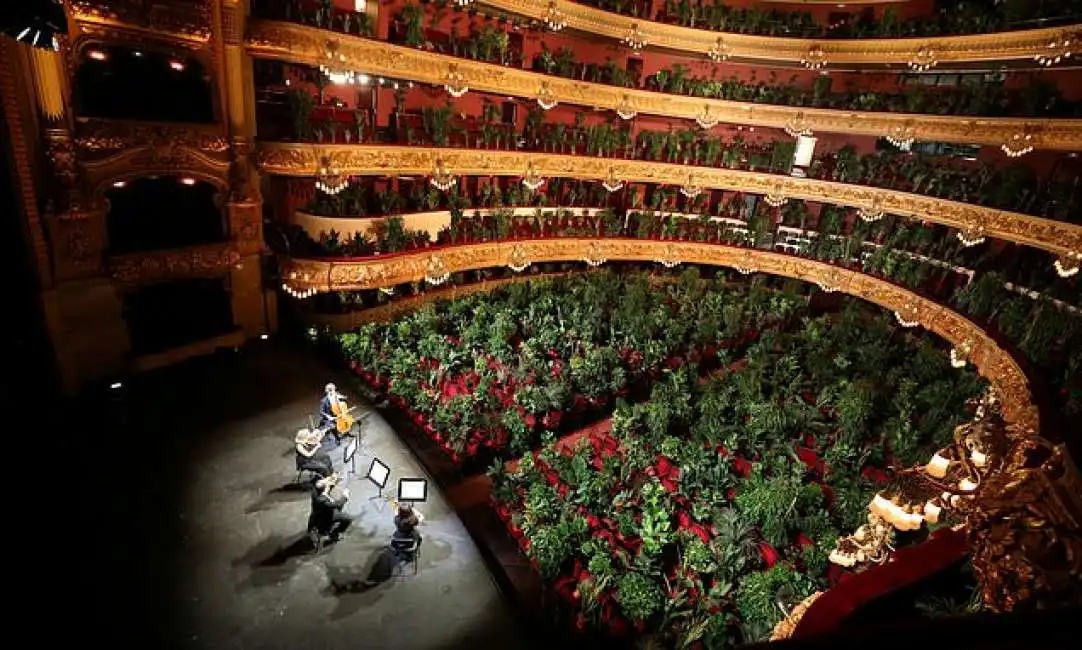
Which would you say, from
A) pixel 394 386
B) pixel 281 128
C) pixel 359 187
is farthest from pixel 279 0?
pixel 394 386

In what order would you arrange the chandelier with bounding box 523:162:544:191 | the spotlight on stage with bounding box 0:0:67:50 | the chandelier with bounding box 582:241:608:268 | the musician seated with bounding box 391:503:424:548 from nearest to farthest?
the spotlight on stage with bounding box 0:0:67:50, the musician seated with bounding box 391:503:424:548, the chandelier with bounding box 523:162:544:191, the chandelier with bounding box 582:241:608:268

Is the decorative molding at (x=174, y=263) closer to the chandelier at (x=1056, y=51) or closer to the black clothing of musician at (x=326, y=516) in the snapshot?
the black clothing of musician at (x=326, y=516)

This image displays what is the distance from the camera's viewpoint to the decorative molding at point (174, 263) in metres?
14.0

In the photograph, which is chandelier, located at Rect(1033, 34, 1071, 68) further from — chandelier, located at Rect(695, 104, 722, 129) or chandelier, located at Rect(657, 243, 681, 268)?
chandelier, located at Rect(657, 243, 681, 268)

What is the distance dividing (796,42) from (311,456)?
25073 millimetres

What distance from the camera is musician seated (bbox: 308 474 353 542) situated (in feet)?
32.3

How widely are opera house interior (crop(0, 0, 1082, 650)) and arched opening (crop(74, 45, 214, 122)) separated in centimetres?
9

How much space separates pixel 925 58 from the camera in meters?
19.9

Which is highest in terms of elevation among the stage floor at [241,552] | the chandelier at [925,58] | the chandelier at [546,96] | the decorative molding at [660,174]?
the chandelier at [925,58]

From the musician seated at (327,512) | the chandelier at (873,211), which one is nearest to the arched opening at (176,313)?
the musician seated at (327,512)

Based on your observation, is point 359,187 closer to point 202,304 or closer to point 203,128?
Result: point 203,128

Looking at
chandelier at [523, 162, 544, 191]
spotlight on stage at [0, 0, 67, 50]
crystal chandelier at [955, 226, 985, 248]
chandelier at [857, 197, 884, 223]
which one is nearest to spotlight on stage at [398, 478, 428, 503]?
spotlight on stage at [0, 0, 67, 50]

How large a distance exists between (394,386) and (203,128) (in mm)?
9083

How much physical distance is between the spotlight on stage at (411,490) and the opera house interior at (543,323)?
43mm
